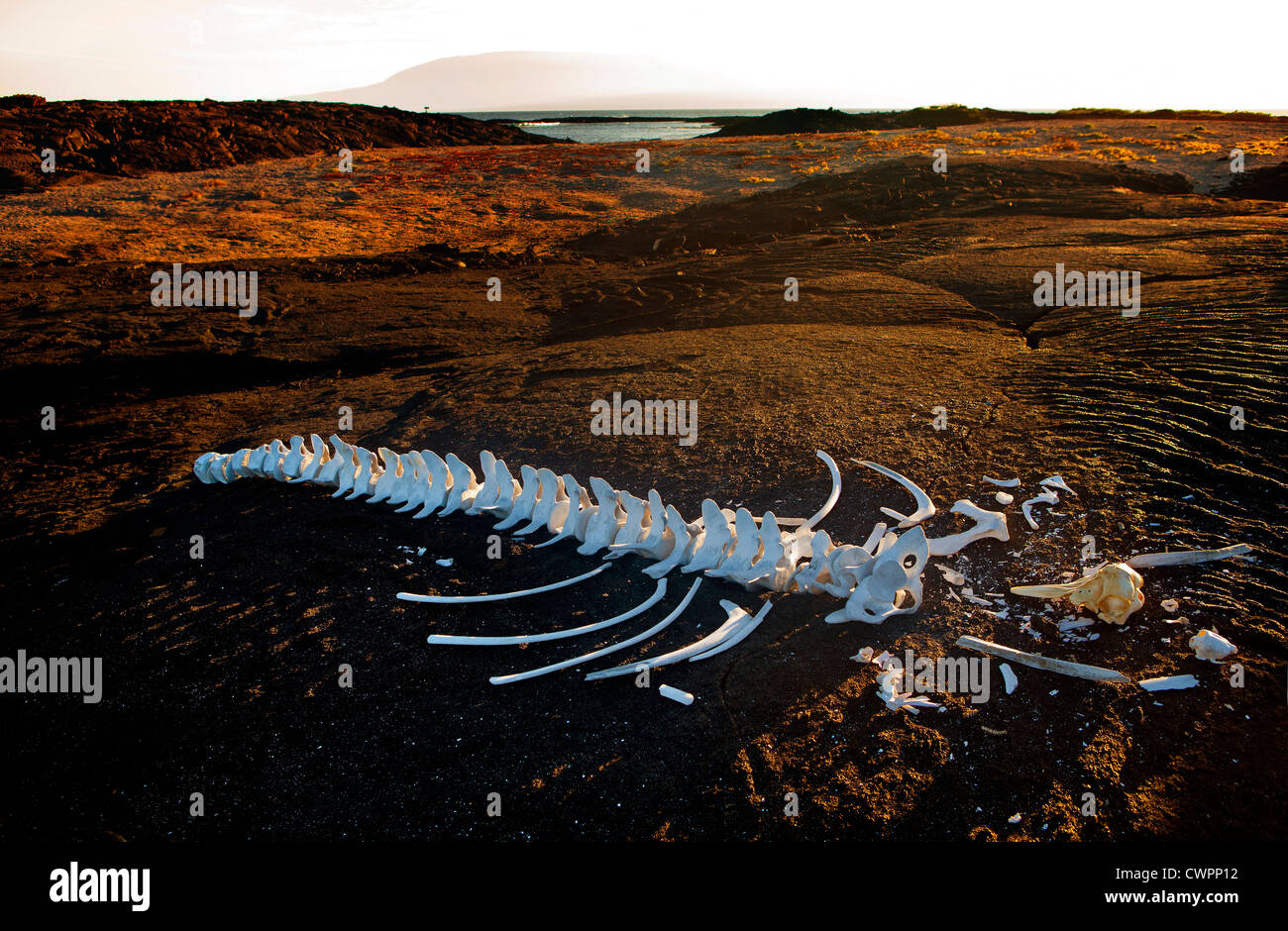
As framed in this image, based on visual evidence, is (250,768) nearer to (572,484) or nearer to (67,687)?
(67,687)

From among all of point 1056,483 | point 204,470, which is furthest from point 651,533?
point 204,470

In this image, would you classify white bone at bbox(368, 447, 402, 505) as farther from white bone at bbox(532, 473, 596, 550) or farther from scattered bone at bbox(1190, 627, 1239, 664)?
scattered bone at bbox(1190, 627, 1239, 664)

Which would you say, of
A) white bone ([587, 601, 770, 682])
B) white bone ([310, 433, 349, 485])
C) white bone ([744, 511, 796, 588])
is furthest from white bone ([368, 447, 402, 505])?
white bone ([744, 511, 796, 588])

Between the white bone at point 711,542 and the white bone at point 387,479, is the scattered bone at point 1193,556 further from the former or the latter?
the white bone at point 387,479

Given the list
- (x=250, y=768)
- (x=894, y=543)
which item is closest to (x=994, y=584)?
(x=894, y=543)

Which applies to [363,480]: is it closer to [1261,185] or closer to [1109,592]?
[1109,592]
